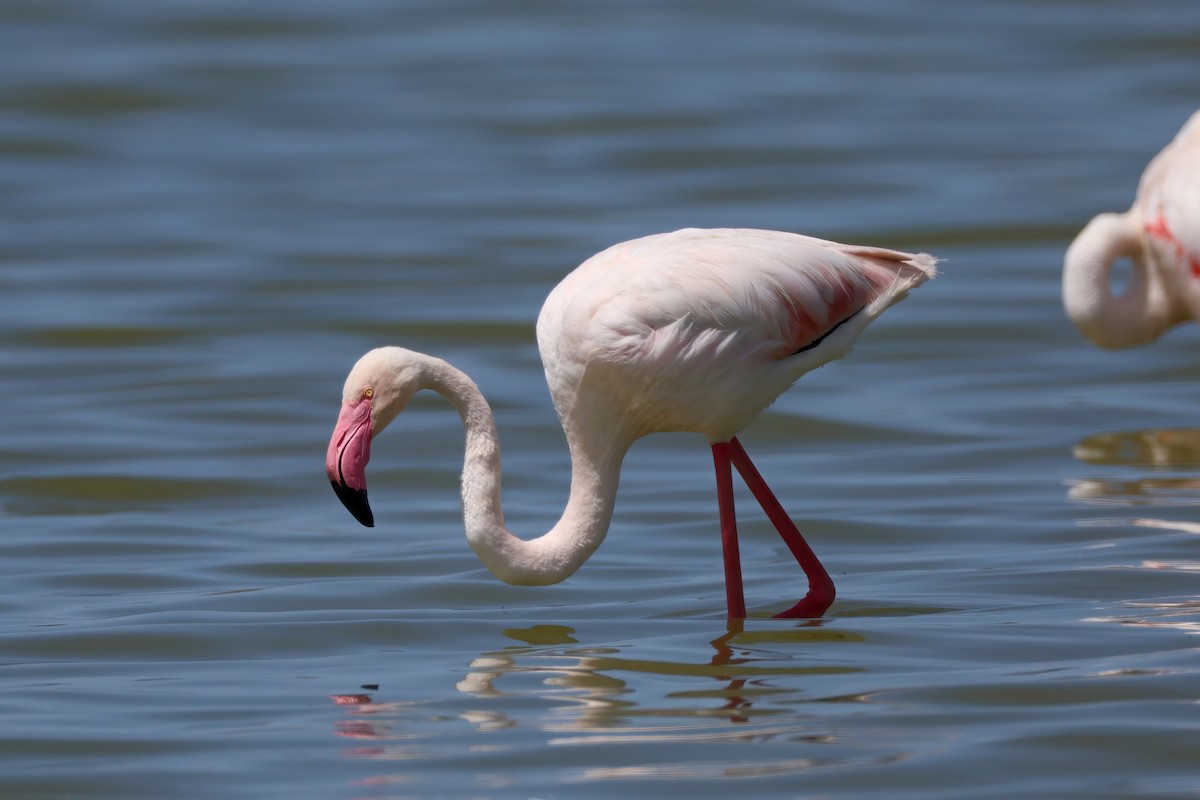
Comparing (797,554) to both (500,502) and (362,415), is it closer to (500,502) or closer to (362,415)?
(500,502)

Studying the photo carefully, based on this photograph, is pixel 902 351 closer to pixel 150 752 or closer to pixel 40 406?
pixel 40 406

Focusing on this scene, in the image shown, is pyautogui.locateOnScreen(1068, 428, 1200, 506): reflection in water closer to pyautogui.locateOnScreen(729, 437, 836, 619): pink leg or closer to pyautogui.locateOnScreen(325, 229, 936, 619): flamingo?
pyautogui.locateOnScreen(729, 437, 836, 619): pink leg

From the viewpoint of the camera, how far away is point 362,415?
600 cm

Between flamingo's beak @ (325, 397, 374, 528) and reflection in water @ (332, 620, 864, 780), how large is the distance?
59cm

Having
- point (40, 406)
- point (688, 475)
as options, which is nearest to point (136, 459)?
point (40, 406)

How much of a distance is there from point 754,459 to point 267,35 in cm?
1320

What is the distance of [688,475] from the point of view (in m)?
9.05

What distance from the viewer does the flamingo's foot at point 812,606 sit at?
621 cm

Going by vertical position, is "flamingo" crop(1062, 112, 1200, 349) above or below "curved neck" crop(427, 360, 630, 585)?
above

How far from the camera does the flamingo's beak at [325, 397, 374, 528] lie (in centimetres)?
596

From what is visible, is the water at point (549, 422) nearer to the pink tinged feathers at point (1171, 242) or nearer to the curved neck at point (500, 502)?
the curved neck at point (500, 502)

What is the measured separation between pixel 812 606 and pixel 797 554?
10.7 inches

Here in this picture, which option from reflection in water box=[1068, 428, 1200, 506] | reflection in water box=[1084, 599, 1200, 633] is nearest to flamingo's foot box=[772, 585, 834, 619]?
reflection in water box=[1084, 599, 1200, 633]

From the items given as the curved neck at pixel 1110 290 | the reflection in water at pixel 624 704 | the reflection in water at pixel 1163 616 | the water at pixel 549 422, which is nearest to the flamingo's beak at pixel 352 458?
the water at pixel 549 422
